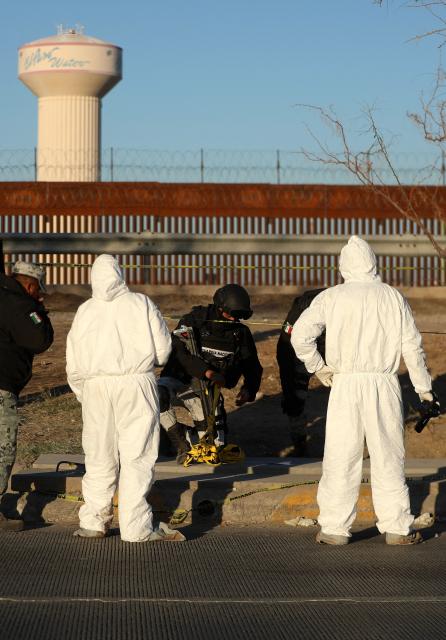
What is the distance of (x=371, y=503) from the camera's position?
31.4 feet

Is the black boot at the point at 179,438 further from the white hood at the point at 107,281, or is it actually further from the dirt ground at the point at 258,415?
the white hood at the point at 107,281

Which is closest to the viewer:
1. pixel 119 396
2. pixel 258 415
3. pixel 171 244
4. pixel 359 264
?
pixel 119 396

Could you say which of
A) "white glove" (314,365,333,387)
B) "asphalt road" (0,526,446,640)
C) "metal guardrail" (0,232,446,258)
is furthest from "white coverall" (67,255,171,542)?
"metal guardrail" (0,232,446,258)

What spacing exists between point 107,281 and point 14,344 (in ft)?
2.85

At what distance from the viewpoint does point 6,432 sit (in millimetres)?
8984

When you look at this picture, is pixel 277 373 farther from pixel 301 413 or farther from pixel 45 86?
pixel 45 86

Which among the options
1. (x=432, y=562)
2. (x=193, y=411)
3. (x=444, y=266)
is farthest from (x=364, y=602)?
(x=444, y=266)

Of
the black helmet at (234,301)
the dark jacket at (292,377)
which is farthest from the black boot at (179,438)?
the dark jacket at (292,377)

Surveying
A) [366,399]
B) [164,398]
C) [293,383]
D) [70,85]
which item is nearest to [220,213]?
[293,383]

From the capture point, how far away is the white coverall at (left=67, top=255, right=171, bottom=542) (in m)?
8.57

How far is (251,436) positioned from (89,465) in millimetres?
3835

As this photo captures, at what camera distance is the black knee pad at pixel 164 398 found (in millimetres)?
10289

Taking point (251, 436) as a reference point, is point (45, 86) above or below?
above

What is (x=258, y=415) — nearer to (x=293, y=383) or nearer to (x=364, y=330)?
(x=293, y=383)
